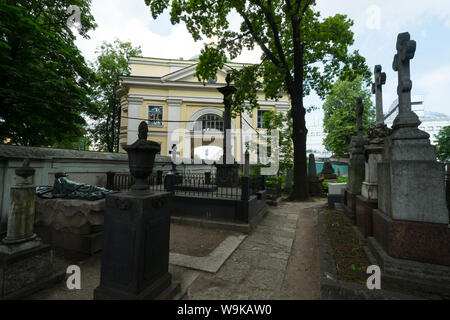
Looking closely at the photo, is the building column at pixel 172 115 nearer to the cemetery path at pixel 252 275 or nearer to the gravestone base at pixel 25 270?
the cemetery path at pixel 252 275

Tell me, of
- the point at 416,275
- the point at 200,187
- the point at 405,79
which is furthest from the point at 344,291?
the point at 200,187

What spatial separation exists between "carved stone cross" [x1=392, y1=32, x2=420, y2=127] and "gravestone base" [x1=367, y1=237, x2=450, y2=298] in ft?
6.79

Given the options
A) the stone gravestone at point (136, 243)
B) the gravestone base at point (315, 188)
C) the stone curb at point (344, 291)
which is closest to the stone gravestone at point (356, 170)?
the stone curb at point (344, 291)

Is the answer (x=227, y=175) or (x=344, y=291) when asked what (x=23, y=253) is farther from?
(x=227, y=175)

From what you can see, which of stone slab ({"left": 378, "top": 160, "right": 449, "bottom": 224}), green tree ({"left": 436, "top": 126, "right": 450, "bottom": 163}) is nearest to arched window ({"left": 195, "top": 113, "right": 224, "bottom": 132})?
stone slab ({"left": 378, "top": 160, "right": 449, "bottom": 224})

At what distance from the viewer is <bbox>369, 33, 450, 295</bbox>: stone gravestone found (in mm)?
2514

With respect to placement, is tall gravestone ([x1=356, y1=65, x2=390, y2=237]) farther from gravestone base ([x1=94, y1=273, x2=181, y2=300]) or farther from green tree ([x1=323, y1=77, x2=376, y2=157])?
green tree ([x1=323, y1=77, x2=376, y2=157])

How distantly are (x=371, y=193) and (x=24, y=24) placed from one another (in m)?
12.1

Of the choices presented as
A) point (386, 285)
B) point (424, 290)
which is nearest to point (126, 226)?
point (386, 285)

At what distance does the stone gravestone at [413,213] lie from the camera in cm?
251

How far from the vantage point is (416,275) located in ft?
8.15

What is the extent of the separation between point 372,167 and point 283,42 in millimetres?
10704

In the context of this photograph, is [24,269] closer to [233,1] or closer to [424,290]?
[424,290]

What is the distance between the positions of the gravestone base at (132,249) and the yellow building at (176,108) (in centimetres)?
1942
